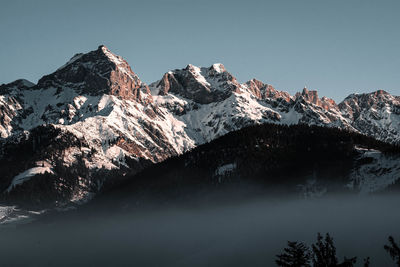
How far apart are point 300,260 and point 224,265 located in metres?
142

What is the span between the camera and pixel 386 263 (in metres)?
153

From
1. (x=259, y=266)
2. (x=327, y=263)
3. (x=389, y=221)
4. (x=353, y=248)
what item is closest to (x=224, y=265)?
(x=259, y=266)

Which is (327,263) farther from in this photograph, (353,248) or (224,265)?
(224,265)

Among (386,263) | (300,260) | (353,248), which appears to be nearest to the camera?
(300,260)

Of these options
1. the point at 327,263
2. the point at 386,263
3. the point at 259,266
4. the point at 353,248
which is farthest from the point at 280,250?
the point at 327,263

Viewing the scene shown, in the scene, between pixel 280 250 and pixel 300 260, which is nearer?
pixel 300 260

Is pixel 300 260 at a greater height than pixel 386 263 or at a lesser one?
greater

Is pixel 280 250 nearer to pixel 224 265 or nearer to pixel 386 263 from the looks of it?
pixel 224 265

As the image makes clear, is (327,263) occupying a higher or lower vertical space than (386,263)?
higher

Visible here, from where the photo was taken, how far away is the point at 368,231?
7598 inches

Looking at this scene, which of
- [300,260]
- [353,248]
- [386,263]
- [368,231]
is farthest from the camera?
[368,231]

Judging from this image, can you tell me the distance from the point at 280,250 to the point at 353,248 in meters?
30.7

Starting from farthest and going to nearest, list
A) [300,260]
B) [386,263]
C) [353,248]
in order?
[353,248]
[386,263]
[300,260]

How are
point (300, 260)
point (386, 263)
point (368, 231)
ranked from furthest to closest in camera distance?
point (368, 231), point (386, 263), point (300, 260)
